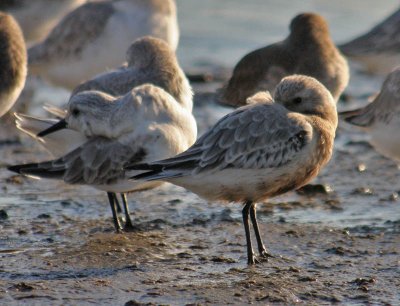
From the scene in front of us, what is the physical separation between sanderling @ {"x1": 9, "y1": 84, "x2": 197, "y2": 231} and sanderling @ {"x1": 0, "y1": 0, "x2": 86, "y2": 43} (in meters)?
5.99

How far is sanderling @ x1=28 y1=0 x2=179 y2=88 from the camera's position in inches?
434

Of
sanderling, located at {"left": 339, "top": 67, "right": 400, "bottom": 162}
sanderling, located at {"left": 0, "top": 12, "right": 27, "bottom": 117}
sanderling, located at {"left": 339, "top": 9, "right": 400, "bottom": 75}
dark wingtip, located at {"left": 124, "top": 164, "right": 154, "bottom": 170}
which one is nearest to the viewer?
dark wingtip, located at {"left": 124, "top": 164, "right": 154, "bottom": 170}

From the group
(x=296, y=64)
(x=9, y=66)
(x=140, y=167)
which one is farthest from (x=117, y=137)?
(x=296, y=64)

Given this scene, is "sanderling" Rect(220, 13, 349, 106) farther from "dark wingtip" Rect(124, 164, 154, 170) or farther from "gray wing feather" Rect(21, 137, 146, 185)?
"dark wingtip" Rect(124, 164, 154, 170)

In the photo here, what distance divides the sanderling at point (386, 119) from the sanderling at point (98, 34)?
3599 millimetres

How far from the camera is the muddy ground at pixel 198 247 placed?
5559 millimetres

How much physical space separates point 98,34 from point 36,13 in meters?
2.13

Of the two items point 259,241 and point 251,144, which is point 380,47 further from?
point 251,144

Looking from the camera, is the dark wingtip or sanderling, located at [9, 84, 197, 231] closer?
the dark wingtip

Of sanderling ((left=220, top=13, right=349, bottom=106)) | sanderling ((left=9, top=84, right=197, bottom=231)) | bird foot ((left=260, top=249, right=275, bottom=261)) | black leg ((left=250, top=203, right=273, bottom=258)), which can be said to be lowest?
bird foot ((left=260, top=249, right=275, bottom=261))

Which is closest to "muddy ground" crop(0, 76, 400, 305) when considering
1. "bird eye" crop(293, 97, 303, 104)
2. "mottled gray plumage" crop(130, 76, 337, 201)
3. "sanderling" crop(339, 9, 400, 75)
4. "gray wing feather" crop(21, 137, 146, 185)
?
"gray wing feather" crop(21, 137, 146, 185)

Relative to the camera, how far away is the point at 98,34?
1102 cm

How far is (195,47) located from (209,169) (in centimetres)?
896

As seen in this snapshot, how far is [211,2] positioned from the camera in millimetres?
16922
